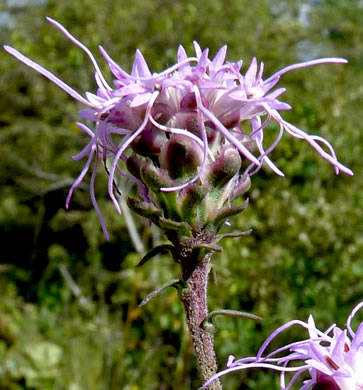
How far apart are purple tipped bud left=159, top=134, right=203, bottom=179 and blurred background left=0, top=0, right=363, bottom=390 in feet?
2.47

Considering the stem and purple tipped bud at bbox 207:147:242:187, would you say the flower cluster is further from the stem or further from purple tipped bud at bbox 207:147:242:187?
the stem

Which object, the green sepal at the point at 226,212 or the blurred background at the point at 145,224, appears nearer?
the green sepal at the point at 226,212

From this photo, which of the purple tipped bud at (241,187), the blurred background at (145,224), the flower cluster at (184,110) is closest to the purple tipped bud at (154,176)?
the flower cluster at (184,110)

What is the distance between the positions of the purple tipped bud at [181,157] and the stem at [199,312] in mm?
137

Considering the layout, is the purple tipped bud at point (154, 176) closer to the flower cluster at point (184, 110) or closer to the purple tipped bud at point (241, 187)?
the flower cluster at point (184, 110)

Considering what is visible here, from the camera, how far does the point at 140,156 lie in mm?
883

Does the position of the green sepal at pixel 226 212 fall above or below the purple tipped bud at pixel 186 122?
below

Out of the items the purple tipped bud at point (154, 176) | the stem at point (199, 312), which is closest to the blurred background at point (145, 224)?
the stem at point (199, 312)

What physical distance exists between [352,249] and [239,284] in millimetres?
686

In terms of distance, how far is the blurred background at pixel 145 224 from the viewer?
9.83 ft

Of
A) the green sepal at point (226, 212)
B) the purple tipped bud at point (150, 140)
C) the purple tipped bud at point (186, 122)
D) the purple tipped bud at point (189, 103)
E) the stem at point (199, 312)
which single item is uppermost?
the purple tipped bud at point (189, 103)

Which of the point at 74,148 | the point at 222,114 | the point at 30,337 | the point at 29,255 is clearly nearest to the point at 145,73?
the point at 222,114

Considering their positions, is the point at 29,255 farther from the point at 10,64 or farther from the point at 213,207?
the point at 213,207

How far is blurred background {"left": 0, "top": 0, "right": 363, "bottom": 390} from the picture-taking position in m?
3.00
